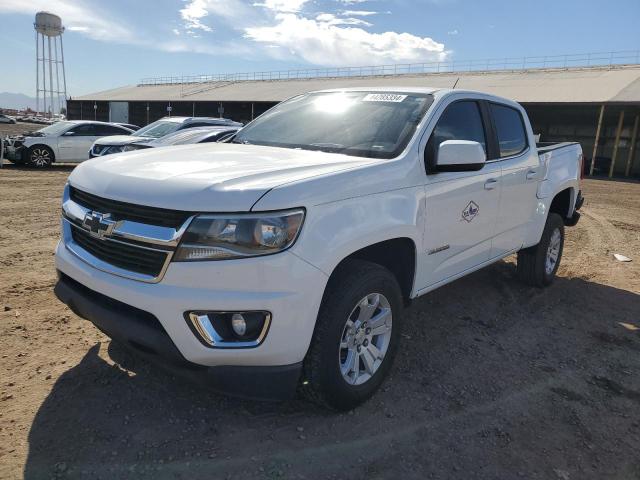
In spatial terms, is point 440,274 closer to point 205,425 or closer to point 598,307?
point 205,425

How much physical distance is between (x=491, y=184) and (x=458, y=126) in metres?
0.53

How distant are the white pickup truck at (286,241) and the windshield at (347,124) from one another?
1 centimetres

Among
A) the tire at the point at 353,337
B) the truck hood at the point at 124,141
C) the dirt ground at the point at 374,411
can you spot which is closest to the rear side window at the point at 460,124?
the tire at the point at 353,337

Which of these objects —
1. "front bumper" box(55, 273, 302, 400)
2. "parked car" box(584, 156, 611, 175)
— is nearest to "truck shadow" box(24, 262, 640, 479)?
"front bumper" box(55, 273, 302, 400)

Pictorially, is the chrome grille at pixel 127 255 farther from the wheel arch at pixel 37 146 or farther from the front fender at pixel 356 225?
the wheel arch at pixel 37 146

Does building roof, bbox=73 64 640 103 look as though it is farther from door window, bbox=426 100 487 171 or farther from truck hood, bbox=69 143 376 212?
truck hood, bbox=69 143 376 212

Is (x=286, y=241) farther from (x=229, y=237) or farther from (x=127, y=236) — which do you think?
(x=127, y=236)

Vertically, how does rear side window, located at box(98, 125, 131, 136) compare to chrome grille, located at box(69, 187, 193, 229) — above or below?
above

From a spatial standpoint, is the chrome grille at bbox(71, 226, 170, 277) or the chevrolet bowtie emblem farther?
the chevrolet bowtie emblem

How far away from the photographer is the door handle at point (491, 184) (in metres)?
3.96

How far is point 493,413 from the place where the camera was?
313 centimetres

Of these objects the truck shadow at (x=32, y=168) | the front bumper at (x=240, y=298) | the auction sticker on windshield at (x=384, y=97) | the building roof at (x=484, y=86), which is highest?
the building roof at (x=484, y=86)

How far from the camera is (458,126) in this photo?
12.8 ft

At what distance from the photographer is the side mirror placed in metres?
3.19
